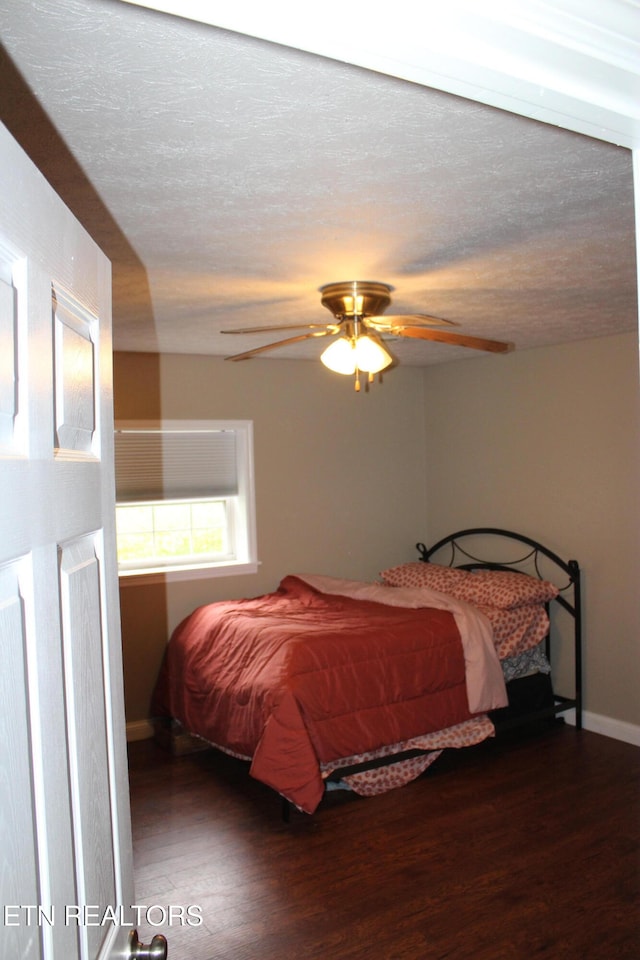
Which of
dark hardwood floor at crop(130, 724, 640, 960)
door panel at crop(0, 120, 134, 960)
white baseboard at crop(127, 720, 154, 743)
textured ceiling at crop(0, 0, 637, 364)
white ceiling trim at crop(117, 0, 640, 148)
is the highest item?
textured ceiling at crop(0, 0, 637, 364)

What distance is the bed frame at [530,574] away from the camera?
4578mm

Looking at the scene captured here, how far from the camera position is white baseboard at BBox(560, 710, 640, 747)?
455 cm

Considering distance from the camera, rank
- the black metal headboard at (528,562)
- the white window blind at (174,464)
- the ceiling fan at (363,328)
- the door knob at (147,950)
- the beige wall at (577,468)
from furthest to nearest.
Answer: the white window blind at (174,464) < the black metal headboard at (528,562) < the beige wall at (577,468) < the ceiling fan at (363,328) < the door knob at (147,950)

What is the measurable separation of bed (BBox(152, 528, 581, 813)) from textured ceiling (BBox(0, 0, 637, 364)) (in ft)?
5.78

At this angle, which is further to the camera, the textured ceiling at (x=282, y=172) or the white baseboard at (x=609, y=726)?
the white baseboard at (x=609, y=726)

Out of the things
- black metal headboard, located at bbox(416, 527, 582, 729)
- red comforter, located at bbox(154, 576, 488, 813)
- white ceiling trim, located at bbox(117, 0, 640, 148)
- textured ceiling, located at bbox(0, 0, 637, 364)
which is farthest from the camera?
black metal headboard, located at bbox(416, 527, 582, 729)

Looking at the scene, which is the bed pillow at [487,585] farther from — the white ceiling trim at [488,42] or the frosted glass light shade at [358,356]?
the white ceiling trim at [488,42]

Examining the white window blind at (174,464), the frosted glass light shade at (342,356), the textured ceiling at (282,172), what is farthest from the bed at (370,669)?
the textured ceiling at (282,172)

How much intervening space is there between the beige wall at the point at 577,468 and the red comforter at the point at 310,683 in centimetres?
106

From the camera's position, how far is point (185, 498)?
201 inches

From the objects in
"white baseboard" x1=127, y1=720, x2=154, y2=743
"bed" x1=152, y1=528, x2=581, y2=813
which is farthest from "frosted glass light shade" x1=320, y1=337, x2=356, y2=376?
"white baseboard" x1=127, y1=720, x2=154, y2=743

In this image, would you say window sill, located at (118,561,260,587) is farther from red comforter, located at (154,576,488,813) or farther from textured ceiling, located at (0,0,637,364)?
textured ceiling, located at (0,0,637,364)

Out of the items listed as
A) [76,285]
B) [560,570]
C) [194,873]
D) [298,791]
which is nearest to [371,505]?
[560,570]

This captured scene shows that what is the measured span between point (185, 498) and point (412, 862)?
2.66m
